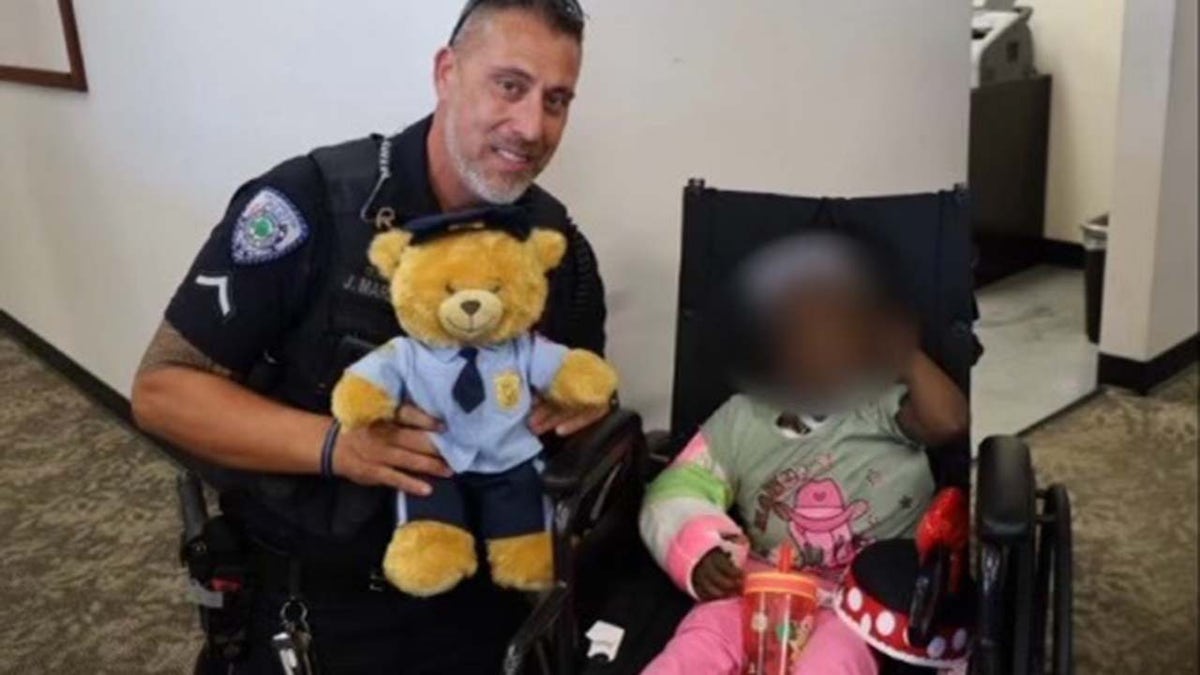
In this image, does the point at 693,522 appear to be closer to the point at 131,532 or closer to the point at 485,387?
the point at 485,387

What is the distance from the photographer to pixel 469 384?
4.38 ft

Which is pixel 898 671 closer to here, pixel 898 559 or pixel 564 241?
pixel 898 559

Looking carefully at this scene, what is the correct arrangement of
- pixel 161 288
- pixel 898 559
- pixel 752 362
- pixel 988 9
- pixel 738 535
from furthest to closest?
pixel 988 9
pixel 161 288
pixel 752 362
pixel 738 535
pixel 898 559

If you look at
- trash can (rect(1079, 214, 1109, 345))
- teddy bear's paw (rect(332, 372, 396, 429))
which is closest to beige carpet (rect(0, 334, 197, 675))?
teddy bear's paw (rect(332, 372, 396, 429))

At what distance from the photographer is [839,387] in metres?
1.51

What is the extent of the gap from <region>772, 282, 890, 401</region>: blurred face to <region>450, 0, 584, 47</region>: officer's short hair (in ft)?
1.42

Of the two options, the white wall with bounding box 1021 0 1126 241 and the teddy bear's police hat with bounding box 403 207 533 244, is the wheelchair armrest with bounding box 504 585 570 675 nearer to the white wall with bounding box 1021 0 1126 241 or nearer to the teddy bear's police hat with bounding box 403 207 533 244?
the teddy bear's police hat with bounding box 403 207 533 244

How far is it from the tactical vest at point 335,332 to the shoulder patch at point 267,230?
0.10ft

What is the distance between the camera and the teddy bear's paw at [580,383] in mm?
1372

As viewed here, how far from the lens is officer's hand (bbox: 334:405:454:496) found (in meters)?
1.31

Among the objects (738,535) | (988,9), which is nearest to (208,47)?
(738,535)

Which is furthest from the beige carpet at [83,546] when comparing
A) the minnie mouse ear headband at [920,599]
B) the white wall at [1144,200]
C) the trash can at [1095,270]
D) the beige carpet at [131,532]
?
the trash can at [1095,270]

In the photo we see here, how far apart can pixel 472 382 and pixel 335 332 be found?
0.17 m

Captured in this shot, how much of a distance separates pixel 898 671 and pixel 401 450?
0.61 meters
